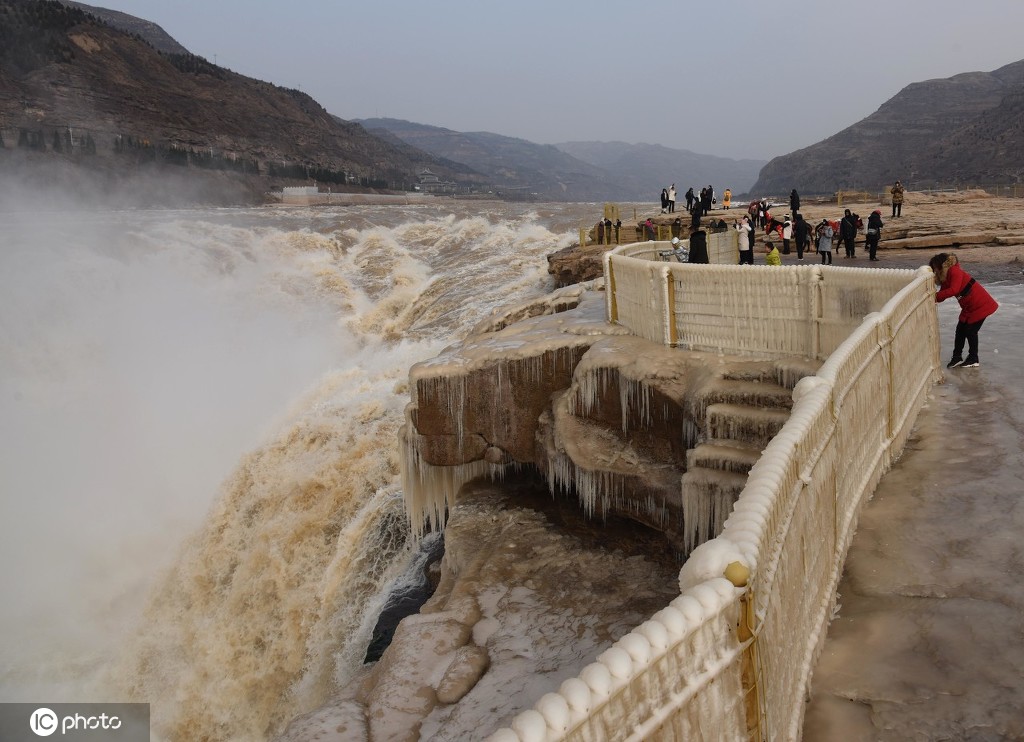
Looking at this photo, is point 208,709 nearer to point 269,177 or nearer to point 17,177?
point 17,177

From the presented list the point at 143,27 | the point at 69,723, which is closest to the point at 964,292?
the point at 69,723

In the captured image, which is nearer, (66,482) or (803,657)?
(803,657)

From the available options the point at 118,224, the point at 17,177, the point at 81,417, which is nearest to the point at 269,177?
the point at 17,177

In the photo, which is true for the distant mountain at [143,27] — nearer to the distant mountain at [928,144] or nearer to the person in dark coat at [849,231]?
the distant mountain at [928,144]

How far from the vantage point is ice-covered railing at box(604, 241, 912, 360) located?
647cm

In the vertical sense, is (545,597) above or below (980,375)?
below

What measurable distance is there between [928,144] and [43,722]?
366 ft

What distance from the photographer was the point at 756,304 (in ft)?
23.2

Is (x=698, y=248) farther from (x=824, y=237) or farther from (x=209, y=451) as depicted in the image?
(x=209, y=451)

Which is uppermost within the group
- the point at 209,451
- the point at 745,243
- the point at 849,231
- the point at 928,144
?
the point at 928,144

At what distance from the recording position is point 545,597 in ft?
21.2

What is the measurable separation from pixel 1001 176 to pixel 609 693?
8044 centimetres

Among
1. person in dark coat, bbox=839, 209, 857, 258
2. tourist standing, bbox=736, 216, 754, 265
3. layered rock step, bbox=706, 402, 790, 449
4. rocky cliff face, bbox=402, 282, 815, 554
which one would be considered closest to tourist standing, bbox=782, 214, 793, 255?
person in dark coat, bbox=839, 209, 857, 258

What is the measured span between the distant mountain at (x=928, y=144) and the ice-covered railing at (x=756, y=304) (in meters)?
69.3
